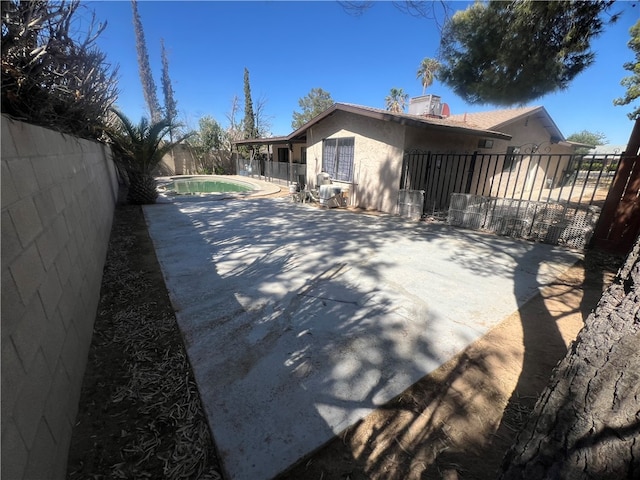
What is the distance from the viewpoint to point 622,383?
1.03 metres

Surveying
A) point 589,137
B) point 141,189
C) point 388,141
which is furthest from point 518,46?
point 589,137

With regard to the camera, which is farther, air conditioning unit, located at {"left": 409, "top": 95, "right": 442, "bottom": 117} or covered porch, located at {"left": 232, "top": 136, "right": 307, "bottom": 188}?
covered porch, located at {"left": 232, "top": 136, "right": 307, "bottom": 188}

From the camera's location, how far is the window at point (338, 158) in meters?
10.8

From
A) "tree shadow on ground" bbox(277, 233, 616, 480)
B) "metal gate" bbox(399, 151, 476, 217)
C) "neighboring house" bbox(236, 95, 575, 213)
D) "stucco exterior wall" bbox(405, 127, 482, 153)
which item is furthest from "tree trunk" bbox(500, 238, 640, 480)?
"stucco exterior wall" bbox(405, 127, 482, 153)

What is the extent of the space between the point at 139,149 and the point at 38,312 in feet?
31.9

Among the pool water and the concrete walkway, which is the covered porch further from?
the concrete walkway

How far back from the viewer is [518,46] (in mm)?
5191

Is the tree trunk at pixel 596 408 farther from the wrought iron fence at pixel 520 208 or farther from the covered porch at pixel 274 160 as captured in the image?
the covered porch at pixel 274 160

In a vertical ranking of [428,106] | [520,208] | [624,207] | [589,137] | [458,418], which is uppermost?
[589,137]

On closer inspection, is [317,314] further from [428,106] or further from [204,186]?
[204,186]

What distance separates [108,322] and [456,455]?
338cm

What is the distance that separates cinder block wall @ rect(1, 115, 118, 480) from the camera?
1234mm

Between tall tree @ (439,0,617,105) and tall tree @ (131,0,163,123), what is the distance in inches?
1604

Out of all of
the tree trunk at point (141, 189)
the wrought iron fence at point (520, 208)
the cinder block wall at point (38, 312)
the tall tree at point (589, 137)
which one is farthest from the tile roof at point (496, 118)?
the tall tree at point (589, 137)
